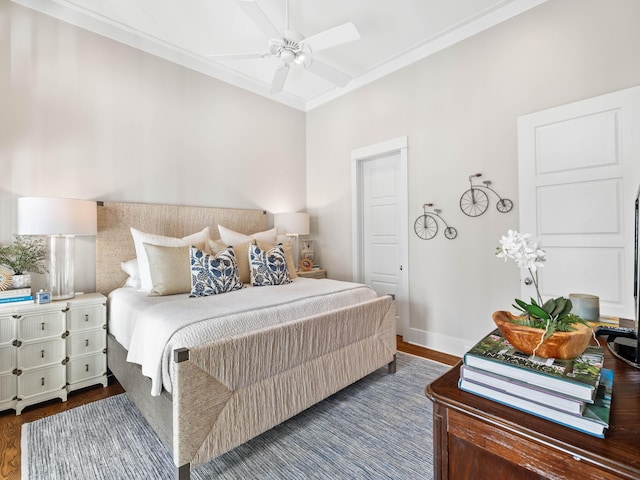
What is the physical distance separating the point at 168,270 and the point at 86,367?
0.99m

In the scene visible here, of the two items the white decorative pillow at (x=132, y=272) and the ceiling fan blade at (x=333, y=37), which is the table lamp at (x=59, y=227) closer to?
the white decorative pillow at (x=132, y=272)

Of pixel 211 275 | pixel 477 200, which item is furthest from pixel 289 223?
pixel 477 200

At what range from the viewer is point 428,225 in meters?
3.28

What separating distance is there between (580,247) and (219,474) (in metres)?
2.89

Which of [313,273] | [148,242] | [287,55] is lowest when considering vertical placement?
[313,273]

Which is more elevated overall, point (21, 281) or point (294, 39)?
point (294, 39)

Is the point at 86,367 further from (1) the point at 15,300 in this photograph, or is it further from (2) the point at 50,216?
(2) the point at 50,216

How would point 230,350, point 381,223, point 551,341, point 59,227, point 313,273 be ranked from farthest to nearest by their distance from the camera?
1. point 313,273
2. point 381,223
3. point 59,227
4. point 230,350
5. point 551,341

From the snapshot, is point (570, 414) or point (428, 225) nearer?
point (570, 414)

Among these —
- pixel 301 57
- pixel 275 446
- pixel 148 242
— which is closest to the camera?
pixel 275 446

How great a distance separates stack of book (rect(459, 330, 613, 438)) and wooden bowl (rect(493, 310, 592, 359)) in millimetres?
20

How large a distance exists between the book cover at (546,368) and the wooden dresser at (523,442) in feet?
0.24

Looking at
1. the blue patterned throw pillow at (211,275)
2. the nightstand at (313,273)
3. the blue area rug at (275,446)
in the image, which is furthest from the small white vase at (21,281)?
the nightstand at (313,273)

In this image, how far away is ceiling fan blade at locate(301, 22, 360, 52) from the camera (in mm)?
2182
